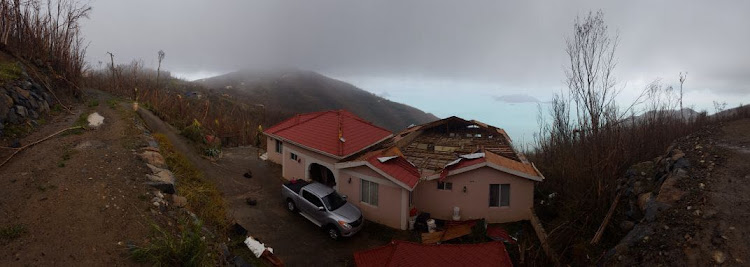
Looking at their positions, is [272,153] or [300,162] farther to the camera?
[272,153]

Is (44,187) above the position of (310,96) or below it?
below

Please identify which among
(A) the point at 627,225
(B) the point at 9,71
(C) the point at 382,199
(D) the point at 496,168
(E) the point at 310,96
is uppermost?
(E) the point at 310,96

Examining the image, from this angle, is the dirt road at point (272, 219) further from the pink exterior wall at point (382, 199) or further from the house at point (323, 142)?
the house at point (323, 142)

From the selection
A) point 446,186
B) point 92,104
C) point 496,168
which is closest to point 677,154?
point 496,168

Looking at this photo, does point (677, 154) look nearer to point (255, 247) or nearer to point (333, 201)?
point (333, 201)

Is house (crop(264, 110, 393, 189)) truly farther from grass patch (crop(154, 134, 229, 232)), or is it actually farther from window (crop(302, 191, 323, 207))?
grass patch (crop(154, 134, 229, 232))

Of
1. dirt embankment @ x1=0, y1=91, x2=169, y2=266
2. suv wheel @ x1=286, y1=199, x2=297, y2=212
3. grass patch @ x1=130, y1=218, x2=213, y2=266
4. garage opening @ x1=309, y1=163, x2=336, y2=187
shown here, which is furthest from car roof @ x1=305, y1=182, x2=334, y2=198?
grass patch @ x1=130, y1=218, x2=213, y2=266

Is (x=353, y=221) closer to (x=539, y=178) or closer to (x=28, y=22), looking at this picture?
(x=539, y=178)
